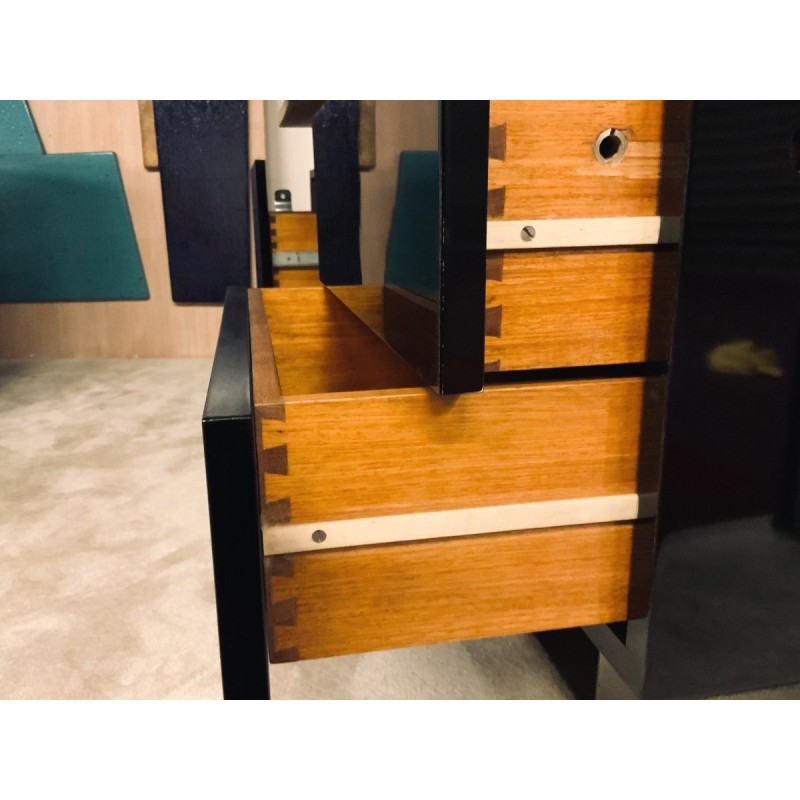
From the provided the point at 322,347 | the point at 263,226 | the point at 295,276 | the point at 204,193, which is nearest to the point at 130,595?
the point at 322,347

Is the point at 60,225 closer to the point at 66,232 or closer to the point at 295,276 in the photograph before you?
the point at 66,232

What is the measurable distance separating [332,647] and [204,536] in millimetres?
821

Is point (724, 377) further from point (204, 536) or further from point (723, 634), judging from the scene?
point (204, 536)

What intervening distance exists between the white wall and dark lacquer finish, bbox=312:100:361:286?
1557 mm

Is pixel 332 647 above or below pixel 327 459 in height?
below

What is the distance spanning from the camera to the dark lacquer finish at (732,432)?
530mm

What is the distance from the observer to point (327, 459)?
0.55 m

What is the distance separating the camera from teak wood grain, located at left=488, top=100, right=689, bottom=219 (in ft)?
1.76

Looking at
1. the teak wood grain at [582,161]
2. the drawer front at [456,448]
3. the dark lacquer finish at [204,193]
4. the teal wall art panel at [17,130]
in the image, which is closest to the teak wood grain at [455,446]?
the drawer front at [456,448]

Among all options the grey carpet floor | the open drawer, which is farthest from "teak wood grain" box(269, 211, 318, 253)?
the open drawer

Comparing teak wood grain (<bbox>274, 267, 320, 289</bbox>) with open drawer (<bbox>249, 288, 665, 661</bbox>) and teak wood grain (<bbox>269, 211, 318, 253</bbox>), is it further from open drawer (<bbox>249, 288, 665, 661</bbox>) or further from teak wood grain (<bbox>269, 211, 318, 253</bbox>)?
open drawer (<bbox>249, 288, 665, 661</bbox>)

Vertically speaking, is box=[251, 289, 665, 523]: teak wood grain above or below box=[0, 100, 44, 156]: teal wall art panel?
below

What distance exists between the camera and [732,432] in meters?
0.58

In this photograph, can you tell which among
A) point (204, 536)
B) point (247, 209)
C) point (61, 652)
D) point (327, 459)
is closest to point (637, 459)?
point (327, 459)
